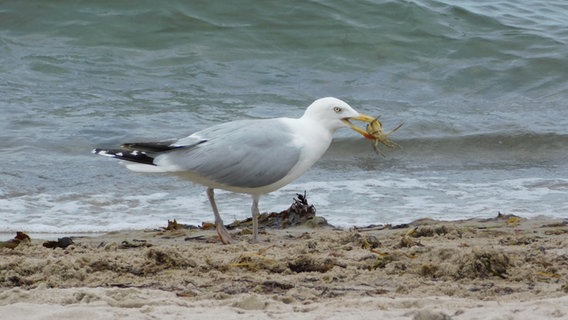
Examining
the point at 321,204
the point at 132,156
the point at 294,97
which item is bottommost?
the point at 321,204

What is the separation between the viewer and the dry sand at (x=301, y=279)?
142 inches

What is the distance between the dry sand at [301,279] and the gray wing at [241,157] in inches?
16.6

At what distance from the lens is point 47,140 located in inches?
366

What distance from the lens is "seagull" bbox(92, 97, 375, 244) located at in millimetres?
5773

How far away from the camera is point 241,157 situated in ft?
19.0

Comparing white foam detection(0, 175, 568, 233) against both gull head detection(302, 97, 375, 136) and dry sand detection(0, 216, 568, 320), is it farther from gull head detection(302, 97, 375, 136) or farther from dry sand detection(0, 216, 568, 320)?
dry sand detection(0, 216, 568, 320)

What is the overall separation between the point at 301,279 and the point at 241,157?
5.32ft

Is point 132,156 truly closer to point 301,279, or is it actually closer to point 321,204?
point 301,279

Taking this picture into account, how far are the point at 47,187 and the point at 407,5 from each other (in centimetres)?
743

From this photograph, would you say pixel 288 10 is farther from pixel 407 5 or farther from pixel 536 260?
pixel 536 260

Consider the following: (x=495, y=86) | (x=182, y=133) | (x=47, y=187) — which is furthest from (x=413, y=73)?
(x=47, y=187)

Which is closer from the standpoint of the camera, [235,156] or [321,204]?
[235,156]

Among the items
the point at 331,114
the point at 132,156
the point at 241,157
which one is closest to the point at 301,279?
the point at 241,157

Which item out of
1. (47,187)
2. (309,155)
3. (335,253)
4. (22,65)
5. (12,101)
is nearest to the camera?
(335,253)
